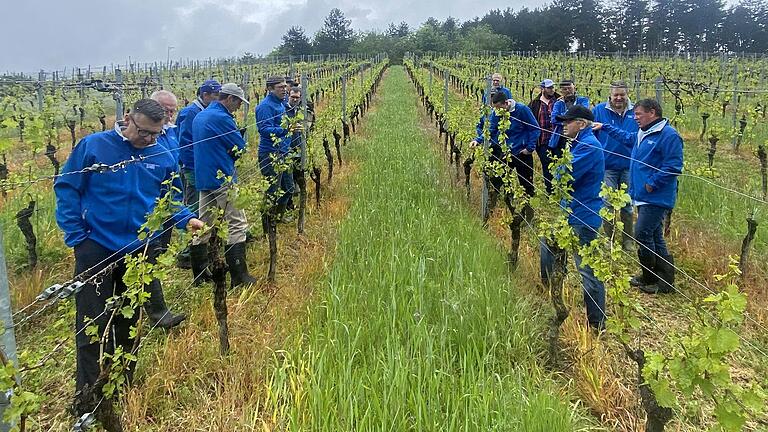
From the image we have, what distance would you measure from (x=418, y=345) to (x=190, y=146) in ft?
10.6

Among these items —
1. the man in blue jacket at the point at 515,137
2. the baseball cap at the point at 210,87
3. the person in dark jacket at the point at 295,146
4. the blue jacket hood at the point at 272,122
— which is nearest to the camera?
the baseball cap at the point at 210,87

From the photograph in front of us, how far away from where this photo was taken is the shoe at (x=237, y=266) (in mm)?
4652

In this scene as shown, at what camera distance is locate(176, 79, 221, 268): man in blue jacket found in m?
5.20

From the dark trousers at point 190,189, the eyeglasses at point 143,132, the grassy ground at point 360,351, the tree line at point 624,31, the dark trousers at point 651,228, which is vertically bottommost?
the grassy ground at point 360,351

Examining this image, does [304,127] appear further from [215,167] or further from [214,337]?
[214,337]

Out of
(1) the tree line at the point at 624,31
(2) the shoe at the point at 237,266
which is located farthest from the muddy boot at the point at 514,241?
(1) the tree line at the point at 624,31

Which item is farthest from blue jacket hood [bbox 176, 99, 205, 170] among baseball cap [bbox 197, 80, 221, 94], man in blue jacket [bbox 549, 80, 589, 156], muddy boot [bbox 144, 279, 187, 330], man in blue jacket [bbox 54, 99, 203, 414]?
man in blue jacket [bbox 549, 80, 589, 156]

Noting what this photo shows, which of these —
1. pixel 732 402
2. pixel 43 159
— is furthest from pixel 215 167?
pixel 43 159

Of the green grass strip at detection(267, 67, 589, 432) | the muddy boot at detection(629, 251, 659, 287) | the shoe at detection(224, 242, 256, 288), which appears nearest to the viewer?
the green grass strip at detection(267, 67, 589, 432)

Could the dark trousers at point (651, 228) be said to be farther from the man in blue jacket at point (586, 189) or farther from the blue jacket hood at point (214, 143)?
the blue jacket hood at point (214, 143)

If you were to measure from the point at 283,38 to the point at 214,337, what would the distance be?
82681 mm

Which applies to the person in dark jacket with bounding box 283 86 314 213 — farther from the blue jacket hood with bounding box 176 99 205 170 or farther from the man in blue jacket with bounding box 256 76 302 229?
the blue jacket hood with bounding box 176 99 205 170

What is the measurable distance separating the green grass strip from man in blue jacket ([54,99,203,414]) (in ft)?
3.49

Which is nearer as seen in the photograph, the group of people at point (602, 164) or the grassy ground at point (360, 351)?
the grassy ground at point (360, 351)
